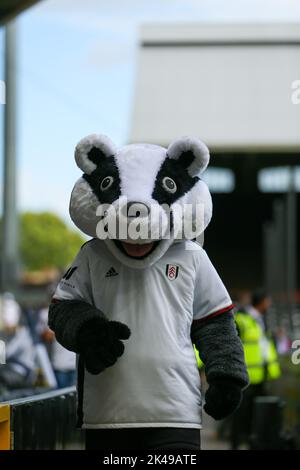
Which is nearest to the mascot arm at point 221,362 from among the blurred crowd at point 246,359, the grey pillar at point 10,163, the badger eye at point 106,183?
the badger eye at point 106,183

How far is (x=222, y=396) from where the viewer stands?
4.52 metres

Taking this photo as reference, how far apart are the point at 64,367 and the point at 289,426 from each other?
2726mm

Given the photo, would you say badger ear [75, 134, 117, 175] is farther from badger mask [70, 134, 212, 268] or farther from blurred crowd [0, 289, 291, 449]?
blurred crowd [0, 289, 291, 449]

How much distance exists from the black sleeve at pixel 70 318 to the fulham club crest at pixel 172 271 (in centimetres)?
35

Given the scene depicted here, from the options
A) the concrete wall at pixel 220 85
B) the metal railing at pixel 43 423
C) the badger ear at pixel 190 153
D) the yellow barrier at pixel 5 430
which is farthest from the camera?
the concrete wall at pixel 220 85

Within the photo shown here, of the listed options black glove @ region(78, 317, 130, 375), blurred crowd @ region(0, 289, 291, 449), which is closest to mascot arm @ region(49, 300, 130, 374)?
black glove @ region(78, 317, 130, 375)

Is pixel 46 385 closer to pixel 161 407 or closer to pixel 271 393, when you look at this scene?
pixel 271 393

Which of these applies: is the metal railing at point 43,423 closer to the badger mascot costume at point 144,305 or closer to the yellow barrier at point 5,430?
the yellow barrier at point 5,430

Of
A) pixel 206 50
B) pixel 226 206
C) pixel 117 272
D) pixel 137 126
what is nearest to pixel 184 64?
pixel 206 50

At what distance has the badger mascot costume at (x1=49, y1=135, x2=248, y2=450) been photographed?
14.9 feet

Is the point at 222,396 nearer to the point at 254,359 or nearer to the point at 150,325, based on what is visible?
the point at 150,325

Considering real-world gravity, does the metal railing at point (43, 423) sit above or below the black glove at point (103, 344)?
below

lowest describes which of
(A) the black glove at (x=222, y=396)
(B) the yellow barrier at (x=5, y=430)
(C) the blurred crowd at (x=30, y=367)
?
(C) the blurred crowd at (x=30, y=367)

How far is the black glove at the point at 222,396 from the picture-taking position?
453cm
